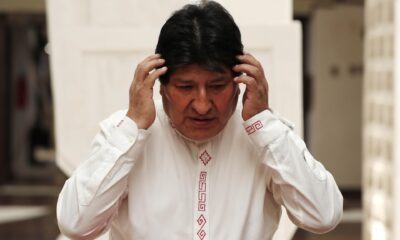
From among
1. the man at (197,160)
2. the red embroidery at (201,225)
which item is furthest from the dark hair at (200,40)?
the red embroidery at (201,225)

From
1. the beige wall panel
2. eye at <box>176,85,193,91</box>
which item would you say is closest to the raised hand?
eye at <box>176,85,193,91</box>

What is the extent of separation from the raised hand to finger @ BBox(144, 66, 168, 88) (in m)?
0.16

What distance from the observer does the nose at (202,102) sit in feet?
5.68

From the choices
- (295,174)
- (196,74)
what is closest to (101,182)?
(196,74)

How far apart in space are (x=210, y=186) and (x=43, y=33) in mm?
12830

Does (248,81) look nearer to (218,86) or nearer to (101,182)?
(218,86)

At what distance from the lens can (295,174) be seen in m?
1.79

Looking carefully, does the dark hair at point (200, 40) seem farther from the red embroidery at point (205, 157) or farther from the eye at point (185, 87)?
the red embroidery at point (205, 157)

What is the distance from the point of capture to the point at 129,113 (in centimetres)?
183

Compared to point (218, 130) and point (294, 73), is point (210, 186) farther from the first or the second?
point (294, 73)

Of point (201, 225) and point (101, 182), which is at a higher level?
point (101, 182)

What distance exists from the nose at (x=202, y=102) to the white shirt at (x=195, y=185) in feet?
0.44

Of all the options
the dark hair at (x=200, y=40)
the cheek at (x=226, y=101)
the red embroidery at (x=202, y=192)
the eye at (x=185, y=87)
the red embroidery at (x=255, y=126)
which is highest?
the dark hair at (x=200, y=40)

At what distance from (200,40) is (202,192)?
37 cm
